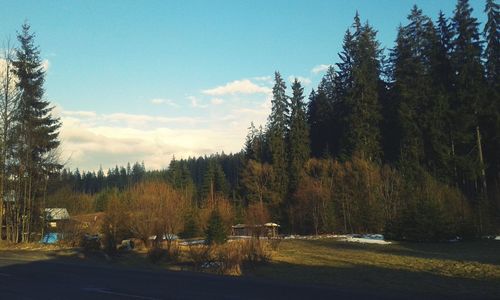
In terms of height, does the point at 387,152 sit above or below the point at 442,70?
below

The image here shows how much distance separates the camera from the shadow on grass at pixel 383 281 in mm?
12884

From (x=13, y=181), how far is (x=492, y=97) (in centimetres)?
4458

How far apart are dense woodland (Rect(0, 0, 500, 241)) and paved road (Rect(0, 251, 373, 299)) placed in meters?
17.4

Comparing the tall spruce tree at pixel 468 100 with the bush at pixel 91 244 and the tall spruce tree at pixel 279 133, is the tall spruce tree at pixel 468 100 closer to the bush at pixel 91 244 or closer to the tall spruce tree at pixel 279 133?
the tall spruce tree at pixel 279 133

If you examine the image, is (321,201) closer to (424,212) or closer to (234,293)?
(424,212)

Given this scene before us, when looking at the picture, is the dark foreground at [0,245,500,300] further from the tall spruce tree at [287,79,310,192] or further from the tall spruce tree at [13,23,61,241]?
the tall spruce tree at [287,79,310,192]

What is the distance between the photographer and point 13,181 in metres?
42.7

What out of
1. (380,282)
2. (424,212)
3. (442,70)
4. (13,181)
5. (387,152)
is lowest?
(380,282)

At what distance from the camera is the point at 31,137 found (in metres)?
43.6

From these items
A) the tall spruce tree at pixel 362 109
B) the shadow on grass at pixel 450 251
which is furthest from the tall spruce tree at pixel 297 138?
the shadow on grass at pixel 450 251

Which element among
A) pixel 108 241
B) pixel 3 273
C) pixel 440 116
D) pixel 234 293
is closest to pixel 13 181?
pixel 108 241

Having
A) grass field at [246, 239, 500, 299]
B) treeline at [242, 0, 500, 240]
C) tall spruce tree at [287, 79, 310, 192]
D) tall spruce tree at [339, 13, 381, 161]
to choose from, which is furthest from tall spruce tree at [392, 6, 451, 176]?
grass field at [246, 239, 500, 299]

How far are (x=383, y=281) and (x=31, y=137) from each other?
36.1 m

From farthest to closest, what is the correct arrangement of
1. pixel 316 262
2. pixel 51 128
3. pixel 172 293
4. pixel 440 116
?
pixel 440 116 < pixel 51 128 < pixel 316 262 < pixel 172 293
